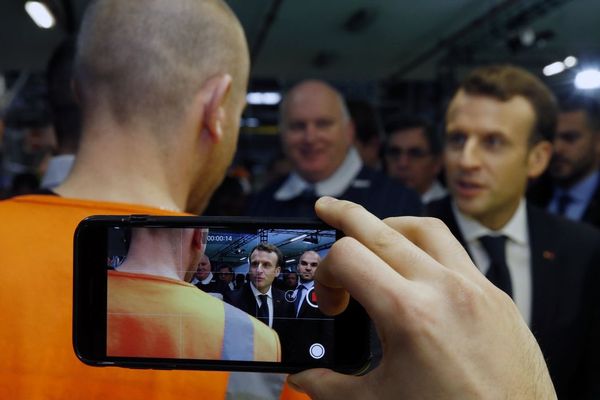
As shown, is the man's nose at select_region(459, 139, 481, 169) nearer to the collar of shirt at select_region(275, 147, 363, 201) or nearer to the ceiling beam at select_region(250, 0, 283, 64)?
the collar of shirt at select_region(275, 147, 363, 201)

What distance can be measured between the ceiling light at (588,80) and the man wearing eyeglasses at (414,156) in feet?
20.1

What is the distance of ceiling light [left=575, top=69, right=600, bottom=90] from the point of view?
9531 millimetres

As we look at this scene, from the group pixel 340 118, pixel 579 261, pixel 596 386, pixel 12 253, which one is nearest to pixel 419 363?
pixel 12 253

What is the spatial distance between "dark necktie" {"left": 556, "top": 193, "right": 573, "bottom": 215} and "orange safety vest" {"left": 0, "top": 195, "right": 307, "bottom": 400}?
3686mm

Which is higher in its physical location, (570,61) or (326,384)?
(570,61)

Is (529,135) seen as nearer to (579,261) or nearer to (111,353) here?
(579,261)

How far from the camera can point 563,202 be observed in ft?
13.6

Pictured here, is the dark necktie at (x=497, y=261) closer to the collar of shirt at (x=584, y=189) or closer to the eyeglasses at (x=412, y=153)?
the eyeglasses at (x=412, y=153)

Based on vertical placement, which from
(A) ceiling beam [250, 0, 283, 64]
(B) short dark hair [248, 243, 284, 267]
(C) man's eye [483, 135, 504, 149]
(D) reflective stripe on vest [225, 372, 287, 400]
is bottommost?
(D) reflective stripe on vest [225, 372, 287, 400]

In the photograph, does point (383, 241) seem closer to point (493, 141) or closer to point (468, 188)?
point (468, 188)

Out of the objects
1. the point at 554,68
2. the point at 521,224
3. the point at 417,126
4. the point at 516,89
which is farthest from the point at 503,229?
the point at 554,68

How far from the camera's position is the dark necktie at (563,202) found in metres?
4.13

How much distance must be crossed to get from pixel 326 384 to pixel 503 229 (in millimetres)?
1533

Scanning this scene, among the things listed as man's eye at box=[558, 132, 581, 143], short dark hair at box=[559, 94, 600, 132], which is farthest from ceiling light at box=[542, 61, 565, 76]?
man's eye at box=[558, 132, 581, 143]
